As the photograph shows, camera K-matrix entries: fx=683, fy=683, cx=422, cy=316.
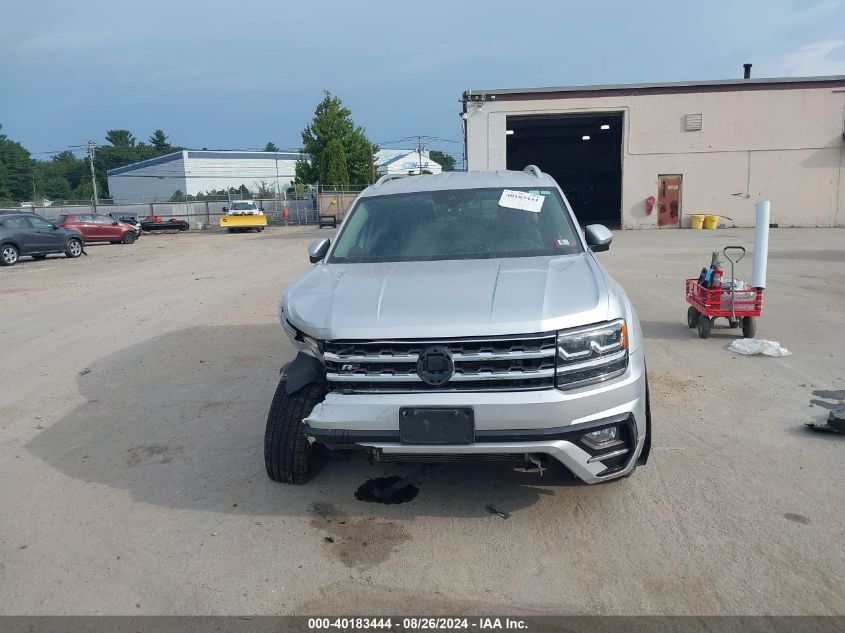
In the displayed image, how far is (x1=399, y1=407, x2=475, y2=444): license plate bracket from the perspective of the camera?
3.38 metres

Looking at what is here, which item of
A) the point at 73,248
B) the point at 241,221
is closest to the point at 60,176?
the point at 241,221

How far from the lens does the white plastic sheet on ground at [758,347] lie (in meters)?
7.21

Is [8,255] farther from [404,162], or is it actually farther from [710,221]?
[404,162]

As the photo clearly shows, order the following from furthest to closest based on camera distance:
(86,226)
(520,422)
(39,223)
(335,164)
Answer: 1. (335,164)
2. (86,226)
3. (39,223)
4. (520,422)

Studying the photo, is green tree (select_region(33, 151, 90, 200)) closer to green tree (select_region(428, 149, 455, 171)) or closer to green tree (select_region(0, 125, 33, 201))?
green tree (select_region(0, 125, 33, 201))

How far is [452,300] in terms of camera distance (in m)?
3.65

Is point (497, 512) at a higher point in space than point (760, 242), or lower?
lower

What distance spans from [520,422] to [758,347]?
505 centimetres

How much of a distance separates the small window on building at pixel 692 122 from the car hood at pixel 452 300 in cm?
2807

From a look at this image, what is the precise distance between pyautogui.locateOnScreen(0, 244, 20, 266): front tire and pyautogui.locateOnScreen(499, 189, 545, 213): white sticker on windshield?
20210 millimetres

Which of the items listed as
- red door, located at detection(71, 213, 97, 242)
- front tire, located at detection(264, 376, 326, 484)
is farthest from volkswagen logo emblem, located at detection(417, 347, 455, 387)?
red door, located at detection(71, 213, 97, 242)

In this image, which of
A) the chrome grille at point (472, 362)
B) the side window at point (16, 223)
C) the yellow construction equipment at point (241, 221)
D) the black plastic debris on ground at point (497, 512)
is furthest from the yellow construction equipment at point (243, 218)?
the chrome grille at point (472, 362)

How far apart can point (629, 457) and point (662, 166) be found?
28914 mm

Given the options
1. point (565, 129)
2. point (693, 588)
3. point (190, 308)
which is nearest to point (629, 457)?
point (693, 588)
